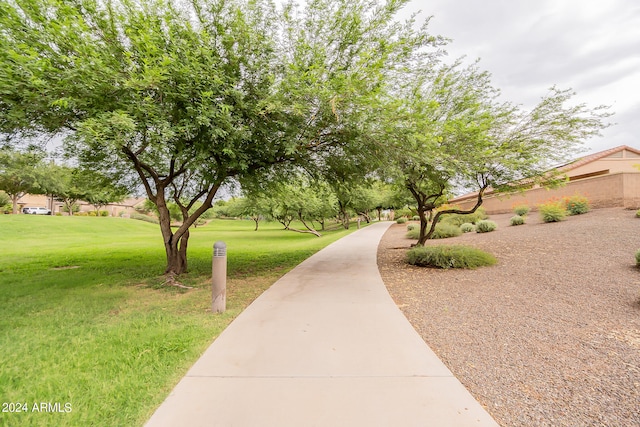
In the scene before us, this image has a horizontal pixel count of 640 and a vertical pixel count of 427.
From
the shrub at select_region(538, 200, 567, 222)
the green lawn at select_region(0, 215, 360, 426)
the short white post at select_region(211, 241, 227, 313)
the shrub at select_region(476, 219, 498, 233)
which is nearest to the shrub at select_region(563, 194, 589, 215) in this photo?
the shrub at select_region(538, 200, 567, 222)

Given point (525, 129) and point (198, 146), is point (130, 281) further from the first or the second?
point (525, 129)

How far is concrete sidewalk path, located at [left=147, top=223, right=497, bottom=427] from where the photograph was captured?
2.33 metres

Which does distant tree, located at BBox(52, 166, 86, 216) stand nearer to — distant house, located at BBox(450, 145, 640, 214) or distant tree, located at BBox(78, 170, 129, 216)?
distant tree, located at BBox(78, 170, 129, 216)

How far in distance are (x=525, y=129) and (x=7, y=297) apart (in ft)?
47.1

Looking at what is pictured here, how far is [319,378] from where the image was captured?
2.88 m

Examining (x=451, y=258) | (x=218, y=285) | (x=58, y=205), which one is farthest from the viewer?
(x=58, y=205)

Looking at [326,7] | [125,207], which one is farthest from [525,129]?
[125,207]

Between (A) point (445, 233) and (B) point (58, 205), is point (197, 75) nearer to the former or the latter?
(A) point (445, 233)

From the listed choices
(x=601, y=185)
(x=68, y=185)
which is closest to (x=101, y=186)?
(x=68, y=185)

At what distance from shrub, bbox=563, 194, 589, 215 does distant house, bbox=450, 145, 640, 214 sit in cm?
83

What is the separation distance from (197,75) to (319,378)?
5702 mm

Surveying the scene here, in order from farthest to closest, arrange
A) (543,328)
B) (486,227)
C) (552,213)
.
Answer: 1. (486,227)
2. (552,213)
3. (543,328)

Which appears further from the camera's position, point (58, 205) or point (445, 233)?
point (58, 205)

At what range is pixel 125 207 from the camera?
67250 mm
